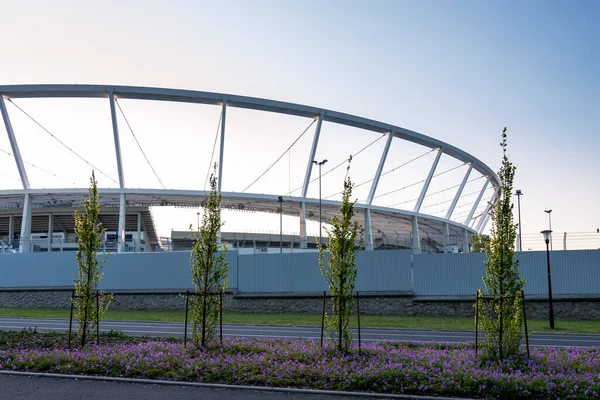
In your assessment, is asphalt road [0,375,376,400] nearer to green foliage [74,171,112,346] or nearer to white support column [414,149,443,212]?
green foliage [74,171,112,346]

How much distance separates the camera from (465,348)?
13.8 metres

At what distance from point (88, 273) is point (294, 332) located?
8510 mm

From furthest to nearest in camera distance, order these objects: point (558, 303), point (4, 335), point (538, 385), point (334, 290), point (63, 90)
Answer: point (63, 90)
point (558, 303)
point (4, 335)
point (334, 290)
point (538, 385)

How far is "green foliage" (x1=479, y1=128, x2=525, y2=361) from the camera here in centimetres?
1181

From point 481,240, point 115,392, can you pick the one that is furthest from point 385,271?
point 115,392

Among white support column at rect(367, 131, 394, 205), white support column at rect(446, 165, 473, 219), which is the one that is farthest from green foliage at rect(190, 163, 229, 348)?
white support column at rect(446, 165, 473, 219)

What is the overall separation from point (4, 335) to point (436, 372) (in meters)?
12.8

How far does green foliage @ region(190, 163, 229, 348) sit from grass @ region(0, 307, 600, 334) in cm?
1040

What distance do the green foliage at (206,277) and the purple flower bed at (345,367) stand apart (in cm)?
67

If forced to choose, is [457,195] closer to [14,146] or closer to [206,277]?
[14,146]

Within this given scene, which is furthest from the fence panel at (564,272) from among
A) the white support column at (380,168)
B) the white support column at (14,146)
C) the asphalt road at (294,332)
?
the white support column at (14,146)

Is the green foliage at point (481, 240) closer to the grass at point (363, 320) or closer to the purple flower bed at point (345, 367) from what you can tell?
the purple flower bed at point (345, 367)

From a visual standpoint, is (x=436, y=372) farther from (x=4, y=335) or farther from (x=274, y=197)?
(x=274, y=197)

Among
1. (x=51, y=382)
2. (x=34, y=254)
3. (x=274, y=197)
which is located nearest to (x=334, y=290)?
(x=51, y=382)
